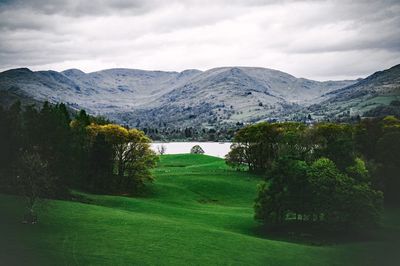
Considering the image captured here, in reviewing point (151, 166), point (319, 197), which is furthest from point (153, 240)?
point (151, 166)

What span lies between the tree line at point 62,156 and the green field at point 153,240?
5.50 m

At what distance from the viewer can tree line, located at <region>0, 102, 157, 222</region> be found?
61056 mm

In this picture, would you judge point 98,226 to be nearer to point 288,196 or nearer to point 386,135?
point 288,196

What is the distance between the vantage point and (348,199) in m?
72.3

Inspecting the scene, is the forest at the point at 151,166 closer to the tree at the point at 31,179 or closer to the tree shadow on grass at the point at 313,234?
the tree at the point at 31,179

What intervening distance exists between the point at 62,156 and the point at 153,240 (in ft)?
111

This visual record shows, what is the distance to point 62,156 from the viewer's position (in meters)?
80.5

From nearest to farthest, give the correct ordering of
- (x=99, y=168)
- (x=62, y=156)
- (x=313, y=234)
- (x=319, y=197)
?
(x=313, y=234), (x=319, y=197), (x=62, y=156), (x=99, y=168)

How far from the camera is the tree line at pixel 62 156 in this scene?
6106 cm

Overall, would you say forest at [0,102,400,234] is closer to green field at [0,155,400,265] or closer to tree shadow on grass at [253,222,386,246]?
tree shadow on grass at [253,222,386,246]

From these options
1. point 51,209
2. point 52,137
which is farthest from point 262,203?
point 52,137

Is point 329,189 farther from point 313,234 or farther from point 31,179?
point 31,179

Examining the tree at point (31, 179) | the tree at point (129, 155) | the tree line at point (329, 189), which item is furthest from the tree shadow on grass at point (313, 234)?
the tree at point (31, 179)

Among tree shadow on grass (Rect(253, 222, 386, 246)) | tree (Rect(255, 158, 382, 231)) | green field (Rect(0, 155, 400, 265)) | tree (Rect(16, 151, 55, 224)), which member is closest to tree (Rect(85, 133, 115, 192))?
green field (Rect(0, 155, 400, 265))
